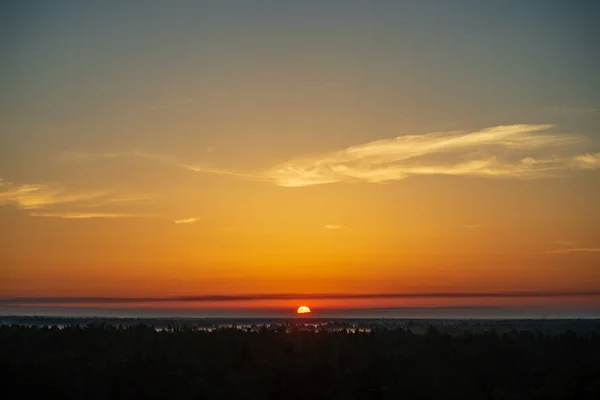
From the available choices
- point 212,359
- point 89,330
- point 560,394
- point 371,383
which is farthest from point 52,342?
point 560,394

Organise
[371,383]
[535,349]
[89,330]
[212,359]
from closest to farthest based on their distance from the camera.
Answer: [371,383], [212,359], [535,349], [89,330]

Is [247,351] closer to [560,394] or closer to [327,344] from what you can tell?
[327,344]

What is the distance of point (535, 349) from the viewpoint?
29.1 m

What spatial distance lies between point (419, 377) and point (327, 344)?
719cm

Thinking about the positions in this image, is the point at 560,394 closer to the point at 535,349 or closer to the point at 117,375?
the point at 535,349

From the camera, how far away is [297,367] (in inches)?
1005

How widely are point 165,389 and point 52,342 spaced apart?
1102 cm

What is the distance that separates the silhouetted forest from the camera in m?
22.5

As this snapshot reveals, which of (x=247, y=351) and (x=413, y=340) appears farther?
(x=413, y=340)

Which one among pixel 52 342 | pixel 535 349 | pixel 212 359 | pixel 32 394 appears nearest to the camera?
pixel 32 394

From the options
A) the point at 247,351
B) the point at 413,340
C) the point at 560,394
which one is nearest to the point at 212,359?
the point at 247,351

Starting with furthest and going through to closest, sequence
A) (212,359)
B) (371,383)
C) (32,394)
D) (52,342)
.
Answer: (52,342) → (212,359) → (371,383) → (32,394)

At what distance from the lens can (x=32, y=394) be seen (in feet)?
71.5

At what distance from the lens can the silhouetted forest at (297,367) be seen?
22.5 m
